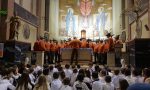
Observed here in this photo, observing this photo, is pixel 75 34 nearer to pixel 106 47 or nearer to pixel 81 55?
pixel 81 55

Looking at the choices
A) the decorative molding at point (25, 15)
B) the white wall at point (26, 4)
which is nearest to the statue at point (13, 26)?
the decorative molding at point (25, 15)

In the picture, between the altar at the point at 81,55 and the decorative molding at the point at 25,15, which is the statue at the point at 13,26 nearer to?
the decorative molding at the point at 25,15

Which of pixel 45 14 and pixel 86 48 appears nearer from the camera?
pixel 86 48

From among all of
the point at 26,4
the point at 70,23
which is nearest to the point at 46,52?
the point at 26,4

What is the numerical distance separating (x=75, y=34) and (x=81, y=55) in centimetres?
1095

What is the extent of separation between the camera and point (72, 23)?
27.2m

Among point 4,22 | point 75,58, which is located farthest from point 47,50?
point 4,22

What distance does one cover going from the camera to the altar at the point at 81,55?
16.0 metres

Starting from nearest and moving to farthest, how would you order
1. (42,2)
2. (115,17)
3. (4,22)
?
(4,22) → (42,2) → (115,17)

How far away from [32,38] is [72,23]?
23.7 ft

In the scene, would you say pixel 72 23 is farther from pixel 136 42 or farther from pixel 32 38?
pixel 136 42

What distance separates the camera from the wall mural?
87.0 feet

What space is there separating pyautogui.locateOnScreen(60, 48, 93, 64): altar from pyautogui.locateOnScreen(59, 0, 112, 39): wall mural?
33.9ft

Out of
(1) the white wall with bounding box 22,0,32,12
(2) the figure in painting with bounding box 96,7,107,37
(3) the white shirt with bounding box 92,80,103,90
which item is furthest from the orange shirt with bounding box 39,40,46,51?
(3) the white shirt with bounding box 92,80,103,90
